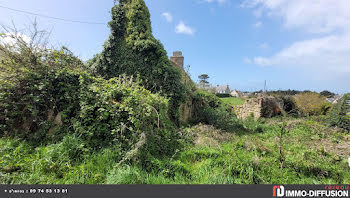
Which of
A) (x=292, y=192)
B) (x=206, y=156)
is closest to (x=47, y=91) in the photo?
(x=206, y=156)

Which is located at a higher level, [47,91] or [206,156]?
[47,91]

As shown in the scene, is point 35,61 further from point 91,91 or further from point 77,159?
point 77,159

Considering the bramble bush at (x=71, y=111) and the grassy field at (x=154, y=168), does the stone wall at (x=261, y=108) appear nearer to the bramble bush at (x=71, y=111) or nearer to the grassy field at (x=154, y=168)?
the grassy field at (x=154, y=168)

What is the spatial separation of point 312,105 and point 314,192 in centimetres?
1477

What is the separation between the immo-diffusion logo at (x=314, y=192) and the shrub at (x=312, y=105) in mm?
12570

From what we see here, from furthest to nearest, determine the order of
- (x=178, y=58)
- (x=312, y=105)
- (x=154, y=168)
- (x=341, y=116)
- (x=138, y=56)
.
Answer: (x=178, y=58) → (x=312, y=105) → (x=341, y=116) → (x=138, y=56) → (x=154, y=168)

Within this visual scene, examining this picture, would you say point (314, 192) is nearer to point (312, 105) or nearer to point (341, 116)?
point (341, 116)

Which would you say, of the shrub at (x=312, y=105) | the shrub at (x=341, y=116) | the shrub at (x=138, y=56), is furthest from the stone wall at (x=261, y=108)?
the shrub at (x=138, y=56)

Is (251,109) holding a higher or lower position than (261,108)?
lower

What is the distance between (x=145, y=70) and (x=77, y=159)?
17.6 ft

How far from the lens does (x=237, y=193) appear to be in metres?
2.38

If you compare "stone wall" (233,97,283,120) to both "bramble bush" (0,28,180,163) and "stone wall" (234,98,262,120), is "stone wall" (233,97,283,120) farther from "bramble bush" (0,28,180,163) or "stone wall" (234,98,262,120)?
"bramble bush" (0,28,180,163)

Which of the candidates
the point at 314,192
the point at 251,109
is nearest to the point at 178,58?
the point at 251,109

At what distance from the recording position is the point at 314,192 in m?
2.45
